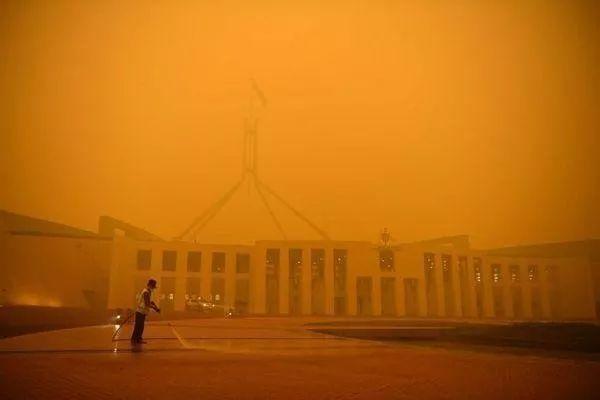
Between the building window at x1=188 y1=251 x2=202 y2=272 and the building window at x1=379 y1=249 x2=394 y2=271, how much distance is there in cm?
2022

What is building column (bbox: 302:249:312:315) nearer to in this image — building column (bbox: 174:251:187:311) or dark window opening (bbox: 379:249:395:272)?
dark window opening (bbox: 379:249:395:272)

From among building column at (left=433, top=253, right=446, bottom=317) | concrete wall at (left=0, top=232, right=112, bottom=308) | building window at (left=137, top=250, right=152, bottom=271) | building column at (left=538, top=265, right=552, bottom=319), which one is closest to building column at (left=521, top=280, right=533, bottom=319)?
building column at (left=538, top=265, right=552, bottom=319)

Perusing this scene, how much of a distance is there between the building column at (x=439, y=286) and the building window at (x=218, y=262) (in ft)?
79.6

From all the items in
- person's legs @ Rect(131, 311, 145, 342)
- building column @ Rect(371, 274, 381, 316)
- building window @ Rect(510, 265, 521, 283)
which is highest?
building window @ Rect(510, 265, 521, 283)

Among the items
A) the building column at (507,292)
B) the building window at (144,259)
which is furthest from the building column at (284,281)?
the building column at (507,292)

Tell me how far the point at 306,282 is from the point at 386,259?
10.5 meters

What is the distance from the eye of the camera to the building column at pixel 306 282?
5059 cm

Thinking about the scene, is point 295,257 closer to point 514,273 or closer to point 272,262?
point 272,262

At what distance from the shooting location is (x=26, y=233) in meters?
52.7

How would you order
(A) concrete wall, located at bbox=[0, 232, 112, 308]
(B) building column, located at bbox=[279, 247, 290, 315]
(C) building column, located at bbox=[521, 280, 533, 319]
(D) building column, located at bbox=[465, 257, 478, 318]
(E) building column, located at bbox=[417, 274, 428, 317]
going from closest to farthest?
1. (A) concrete wall, located at bbox=[0, 232, 112, 308]
2. (B) building column, located at bbox=[279, 247, 290, 315]
3. (E) building column, located at bbox=[417, 274, 428, 317]
4. (D) building column, located at bbox=[465, 257, 478, 318]
5. (C) building column, located at bbox=[521, 280, 533, 319]

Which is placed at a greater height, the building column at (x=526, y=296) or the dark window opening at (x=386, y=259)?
the dark window opening at (x=386, y=259)

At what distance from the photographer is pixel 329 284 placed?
2015 inches

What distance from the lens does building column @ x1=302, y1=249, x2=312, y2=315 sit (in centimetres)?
5059

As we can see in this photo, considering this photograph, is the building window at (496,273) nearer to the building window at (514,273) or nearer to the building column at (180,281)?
the building window at (514,273)
